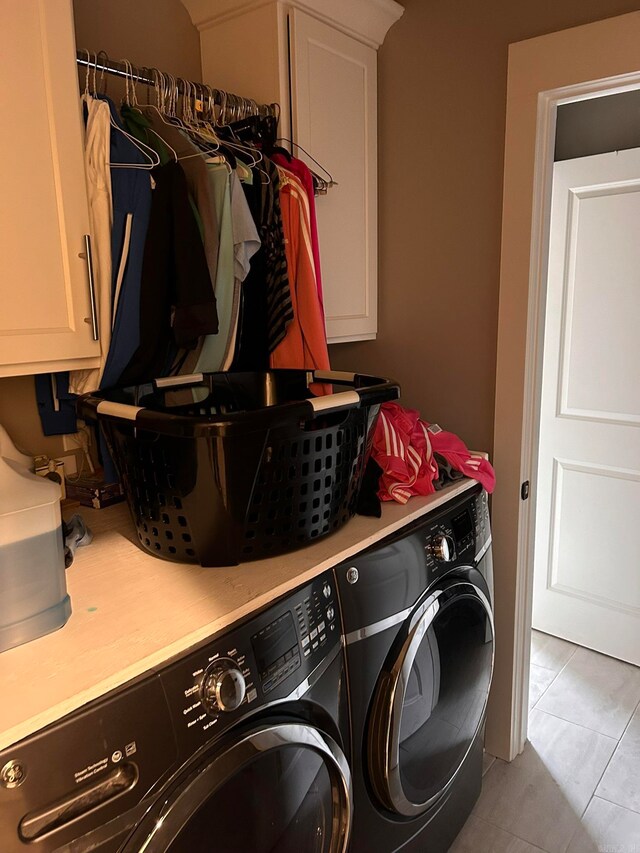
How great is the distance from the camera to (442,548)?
4.74ft

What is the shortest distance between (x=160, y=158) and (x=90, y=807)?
4.00 feet

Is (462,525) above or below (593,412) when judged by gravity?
below

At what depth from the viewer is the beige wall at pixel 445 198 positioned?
5.79ft

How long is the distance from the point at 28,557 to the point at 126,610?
0.64ft

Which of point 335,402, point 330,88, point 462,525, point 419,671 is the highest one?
point 330,88

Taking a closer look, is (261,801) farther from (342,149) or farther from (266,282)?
(342,149)

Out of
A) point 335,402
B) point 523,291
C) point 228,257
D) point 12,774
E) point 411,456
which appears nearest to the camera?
point 12,774

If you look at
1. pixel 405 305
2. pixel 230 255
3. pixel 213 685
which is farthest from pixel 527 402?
pixel 213 685

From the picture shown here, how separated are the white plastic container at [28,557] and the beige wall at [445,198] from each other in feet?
4.32

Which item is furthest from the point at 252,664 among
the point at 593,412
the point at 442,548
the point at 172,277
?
the point at 593,412

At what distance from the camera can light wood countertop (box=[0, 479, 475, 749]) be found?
2.72 feet

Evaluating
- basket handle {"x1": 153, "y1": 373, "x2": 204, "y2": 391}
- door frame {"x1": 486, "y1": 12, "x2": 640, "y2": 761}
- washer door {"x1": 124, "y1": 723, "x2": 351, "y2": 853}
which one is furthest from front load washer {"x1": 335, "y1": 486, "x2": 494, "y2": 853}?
basket handle {"x1": 153, "y1": 373, "x2": 204, "y2": 391}

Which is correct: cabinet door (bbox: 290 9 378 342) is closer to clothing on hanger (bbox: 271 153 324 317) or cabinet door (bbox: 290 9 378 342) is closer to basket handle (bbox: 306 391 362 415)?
clothing on hanger (bbox: 271 153 324 317)

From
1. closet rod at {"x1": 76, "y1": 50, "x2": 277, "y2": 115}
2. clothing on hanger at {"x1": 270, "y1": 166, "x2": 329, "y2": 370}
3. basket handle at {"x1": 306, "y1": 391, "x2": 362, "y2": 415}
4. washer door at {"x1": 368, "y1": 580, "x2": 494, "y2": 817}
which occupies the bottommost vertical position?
washer door at {"x1": 368, "y1": 580, "x2": 494, "y2": 817}
